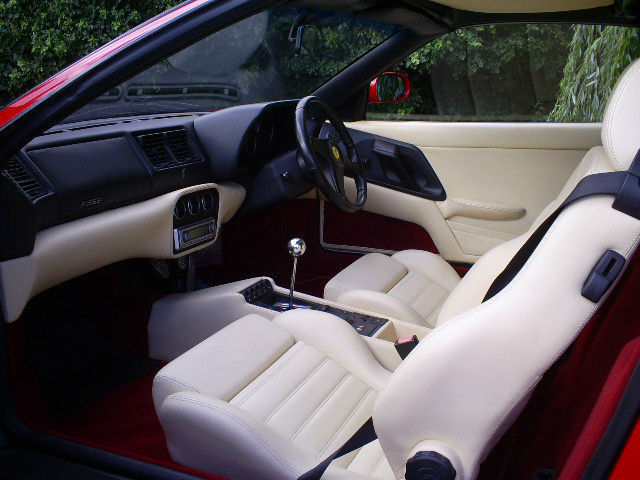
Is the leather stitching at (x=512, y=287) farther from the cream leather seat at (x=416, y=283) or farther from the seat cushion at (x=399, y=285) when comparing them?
the seat cushion at (x=399, y=285)

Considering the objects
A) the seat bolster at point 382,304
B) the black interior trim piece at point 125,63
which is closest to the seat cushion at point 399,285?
the seat bolster at point 382,304

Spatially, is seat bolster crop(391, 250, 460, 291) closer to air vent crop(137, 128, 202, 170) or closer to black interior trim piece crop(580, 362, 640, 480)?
air vent crop(137, 128, 202, 170)

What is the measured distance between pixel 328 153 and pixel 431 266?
2.01 ft

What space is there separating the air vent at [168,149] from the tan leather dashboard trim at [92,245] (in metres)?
0.11

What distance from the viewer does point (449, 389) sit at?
1.06 meters

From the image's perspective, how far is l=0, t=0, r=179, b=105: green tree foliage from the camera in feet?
23.9

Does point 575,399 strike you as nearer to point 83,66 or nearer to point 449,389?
point 449,389

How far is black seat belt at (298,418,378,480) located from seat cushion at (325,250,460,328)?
0.91 m

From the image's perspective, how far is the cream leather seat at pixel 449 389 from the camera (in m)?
0.99

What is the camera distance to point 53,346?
2.25 meters

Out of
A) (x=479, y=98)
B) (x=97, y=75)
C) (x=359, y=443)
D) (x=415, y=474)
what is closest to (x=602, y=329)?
(x=415, y=474)

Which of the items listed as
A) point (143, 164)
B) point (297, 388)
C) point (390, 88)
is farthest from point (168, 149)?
point (390, 88)

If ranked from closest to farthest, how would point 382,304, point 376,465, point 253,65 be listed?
point 376,465 → point 382,304 → point 253,65

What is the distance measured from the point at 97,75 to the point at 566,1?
1513 millimetres
